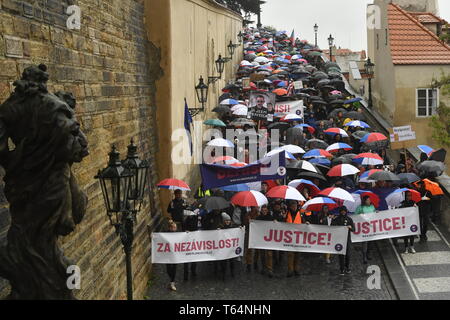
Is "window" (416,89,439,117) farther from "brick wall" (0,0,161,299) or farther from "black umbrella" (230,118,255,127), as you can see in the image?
"brick wall" (0,0,161,299)

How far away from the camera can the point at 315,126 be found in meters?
23.0

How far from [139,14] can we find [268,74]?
808 inches

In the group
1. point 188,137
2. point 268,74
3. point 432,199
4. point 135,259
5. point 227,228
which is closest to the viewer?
point 135,259

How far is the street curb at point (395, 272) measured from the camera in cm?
1083

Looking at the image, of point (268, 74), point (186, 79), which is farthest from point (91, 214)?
point (268, 74)

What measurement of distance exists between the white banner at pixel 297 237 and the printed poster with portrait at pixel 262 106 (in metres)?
9.18

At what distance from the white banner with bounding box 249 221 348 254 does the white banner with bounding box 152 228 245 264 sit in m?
0.46

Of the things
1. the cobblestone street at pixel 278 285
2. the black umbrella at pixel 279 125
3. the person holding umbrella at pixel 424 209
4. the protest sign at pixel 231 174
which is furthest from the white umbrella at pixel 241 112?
the protest sign at pixel 231 174

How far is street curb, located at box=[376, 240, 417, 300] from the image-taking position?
10829 mm

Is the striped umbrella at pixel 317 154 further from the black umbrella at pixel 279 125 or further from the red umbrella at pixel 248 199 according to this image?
the black umbrella at pixel 279 125

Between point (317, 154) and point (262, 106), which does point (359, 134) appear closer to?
point (262, 106)

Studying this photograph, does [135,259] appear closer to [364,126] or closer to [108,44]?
[108,44]

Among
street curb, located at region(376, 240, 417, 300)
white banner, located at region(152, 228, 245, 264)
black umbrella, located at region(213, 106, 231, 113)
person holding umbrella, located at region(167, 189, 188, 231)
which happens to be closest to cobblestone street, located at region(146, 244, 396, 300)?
street curb, located at region(376, 240, 417, 300)

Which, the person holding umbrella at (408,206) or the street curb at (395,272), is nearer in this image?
the street curb at (395,272)
